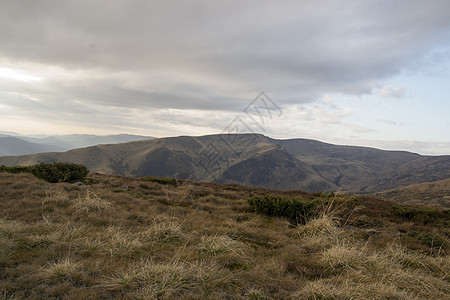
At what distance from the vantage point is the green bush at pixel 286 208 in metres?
9.24

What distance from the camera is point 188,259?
438cm

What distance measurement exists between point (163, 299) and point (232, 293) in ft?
3.30

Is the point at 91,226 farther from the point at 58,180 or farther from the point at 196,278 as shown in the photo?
the point at 58,180

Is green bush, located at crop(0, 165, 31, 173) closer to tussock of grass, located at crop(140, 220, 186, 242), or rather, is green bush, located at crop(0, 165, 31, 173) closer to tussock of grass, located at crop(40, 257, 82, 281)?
tussock of grass, located at crop(140, 220, 186, 242)

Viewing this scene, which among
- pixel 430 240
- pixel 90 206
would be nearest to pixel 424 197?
pixel 430 240

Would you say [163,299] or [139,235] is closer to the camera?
[163,299]

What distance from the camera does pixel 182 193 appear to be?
41.0 ft

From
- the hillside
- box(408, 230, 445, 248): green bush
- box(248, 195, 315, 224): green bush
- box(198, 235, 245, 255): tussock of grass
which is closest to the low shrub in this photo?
box(248, 195, 315, 224): green bush

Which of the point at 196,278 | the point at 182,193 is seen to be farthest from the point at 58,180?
the point at 196,278

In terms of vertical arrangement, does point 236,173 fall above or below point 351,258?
below

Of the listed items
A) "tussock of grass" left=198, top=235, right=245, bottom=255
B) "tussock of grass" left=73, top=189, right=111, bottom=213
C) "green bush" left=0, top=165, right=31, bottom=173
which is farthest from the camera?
"green bush" left=0, top=165, right=31, bottom=173

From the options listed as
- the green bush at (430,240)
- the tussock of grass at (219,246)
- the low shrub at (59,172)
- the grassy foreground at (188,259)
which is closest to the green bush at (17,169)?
the low shrub at (59,172)

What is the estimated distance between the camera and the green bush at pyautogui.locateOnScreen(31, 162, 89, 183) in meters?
12.3

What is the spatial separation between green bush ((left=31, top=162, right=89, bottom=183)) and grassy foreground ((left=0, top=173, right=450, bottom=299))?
4.16m
